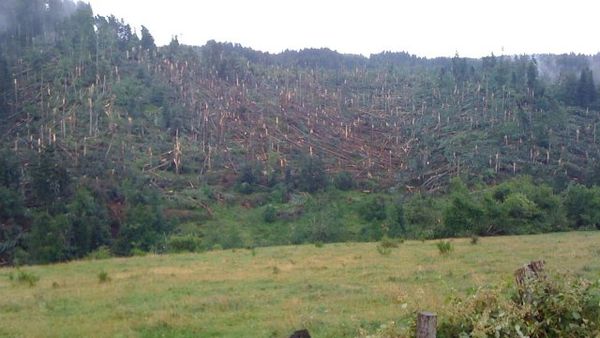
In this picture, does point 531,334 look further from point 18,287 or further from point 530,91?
point 530,91

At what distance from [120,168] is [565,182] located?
4931 centimetres

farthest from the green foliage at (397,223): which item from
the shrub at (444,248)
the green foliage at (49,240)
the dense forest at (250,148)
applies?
the green foliage at (49,240)

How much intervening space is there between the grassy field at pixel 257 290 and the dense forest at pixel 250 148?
16379 mm

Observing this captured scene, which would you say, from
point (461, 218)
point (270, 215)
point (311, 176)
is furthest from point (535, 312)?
point (311, 176)

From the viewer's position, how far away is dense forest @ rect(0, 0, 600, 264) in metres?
47.4

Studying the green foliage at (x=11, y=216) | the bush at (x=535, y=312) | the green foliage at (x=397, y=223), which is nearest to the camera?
the bush at (x=535, y=312)

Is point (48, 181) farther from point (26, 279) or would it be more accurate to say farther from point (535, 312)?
point (535, 312)

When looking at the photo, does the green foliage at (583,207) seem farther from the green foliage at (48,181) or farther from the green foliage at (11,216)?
the green foliage at (11,216)

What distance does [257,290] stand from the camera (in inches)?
667

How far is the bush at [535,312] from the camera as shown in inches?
227

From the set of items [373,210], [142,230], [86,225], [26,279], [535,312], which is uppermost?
[535,312]

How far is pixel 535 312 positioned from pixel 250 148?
78352 millimetres

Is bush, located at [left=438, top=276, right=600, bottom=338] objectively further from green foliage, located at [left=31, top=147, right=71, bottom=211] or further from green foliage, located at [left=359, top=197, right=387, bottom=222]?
green foliage, located at [left=359, top=197, right=387, bottom=222]

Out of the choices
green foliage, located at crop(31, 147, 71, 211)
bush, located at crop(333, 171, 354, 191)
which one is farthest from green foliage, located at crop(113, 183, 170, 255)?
bush, located at crop(333, 171, 354, 191)
